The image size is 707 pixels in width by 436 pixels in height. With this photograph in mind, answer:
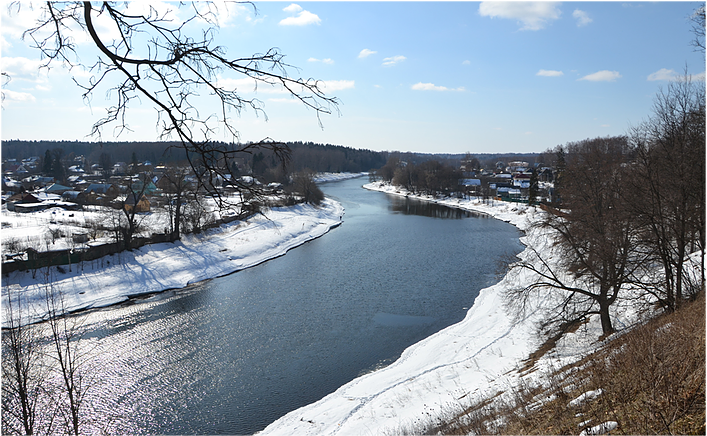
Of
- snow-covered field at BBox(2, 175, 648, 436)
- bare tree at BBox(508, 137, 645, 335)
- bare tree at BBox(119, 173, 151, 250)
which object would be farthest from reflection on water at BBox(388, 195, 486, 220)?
bare tree at BBox(508, 137, 645, 335)

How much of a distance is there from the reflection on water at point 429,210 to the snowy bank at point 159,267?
15140 millimetres

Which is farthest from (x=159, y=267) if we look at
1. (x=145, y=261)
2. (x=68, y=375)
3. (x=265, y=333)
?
(x=68, y=375)

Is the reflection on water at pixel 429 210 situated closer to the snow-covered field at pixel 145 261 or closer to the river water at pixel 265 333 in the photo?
the snow-covered field at pixel 145 261

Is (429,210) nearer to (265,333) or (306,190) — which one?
(306,190)

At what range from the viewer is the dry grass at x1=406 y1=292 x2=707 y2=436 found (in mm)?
4199

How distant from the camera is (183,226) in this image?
1256 inches

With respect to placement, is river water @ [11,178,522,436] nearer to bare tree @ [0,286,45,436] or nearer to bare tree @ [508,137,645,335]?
bare tree @ [0,286,45,436]

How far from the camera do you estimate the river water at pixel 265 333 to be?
11477 millimetres

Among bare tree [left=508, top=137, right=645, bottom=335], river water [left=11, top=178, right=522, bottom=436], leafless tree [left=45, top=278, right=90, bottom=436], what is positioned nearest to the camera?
leafless tree [left=45, top=278, right=90, bottom=436]

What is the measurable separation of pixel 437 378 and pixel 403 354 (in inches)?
86.1

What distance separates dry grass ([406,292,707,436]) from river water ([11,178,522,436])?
18.5 feet

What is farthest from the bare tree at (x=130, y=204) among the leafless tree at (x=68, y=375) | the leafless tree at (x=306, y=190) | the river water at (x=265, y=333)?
the leafless tree at (x=306, y=190)

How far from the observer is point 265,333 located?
1586 centimetres

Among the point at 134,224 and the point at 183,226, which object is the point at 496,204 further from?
the point at 134,224
